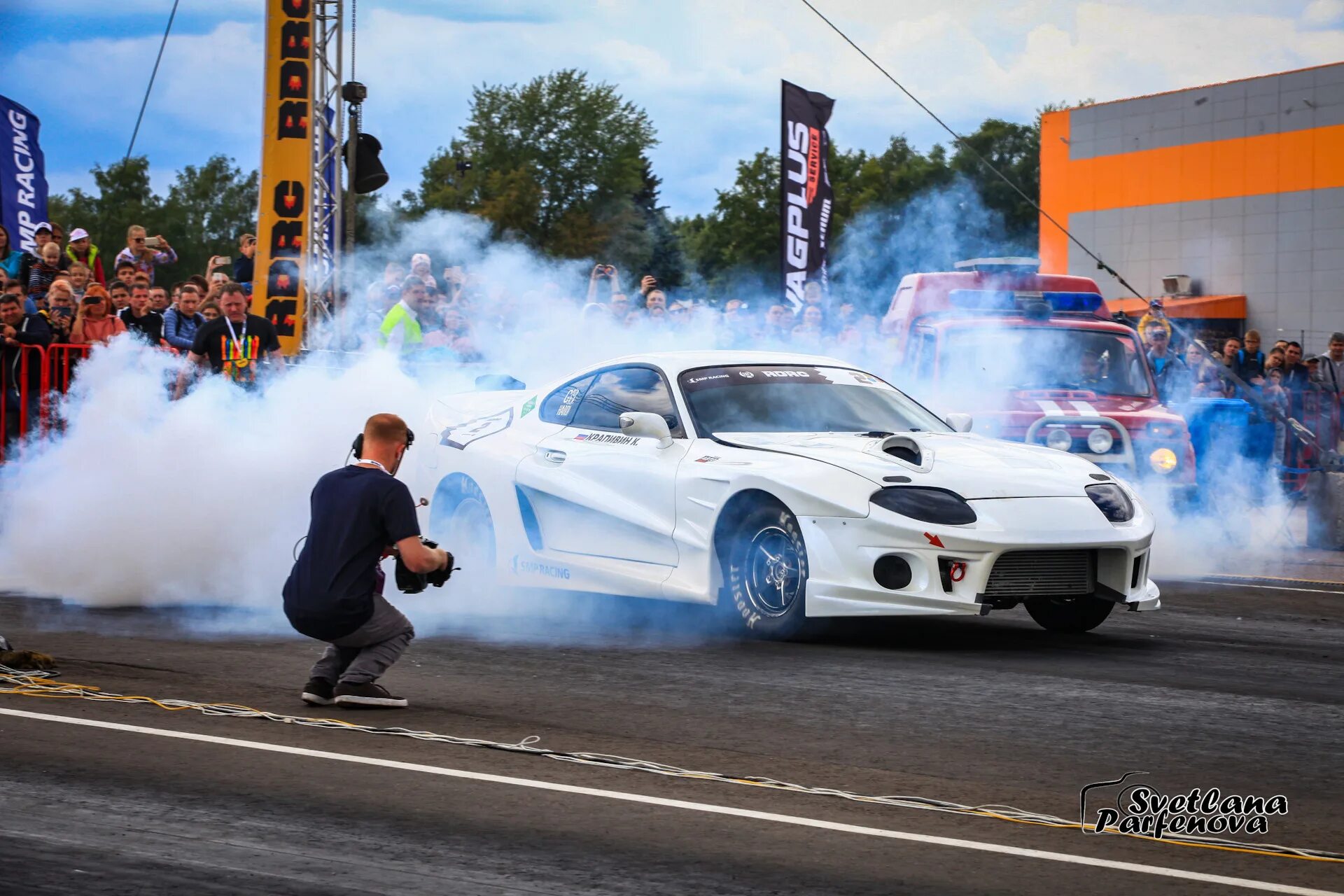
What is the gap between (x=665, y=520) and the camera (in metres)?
8.87

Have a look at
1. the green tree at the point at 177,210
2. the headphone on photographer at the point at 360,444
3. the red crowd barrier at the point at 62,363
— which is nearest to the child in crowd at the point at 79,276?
the red crowd barrier at the point at 62,363

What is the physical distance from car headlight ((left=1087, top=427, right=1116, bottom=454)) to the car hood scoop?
3.27m

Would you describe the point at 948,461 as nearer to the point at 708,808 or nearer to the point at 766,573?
the point at 766,573

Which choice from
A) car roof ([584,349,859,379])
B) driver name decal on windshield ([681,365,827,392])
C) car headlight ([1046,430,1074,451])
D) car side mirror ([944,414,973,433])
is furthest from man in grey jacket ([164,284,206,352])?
car side mirror ([944,414,973,433])

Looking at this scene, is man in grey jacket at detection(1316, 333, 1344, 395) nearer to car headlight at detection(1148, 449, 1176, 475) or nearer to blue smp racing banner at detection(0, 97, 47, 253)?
car headlight at detection(1148, 449, 1176, 475)

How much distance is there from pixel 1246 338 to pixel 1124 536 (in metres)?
11.1

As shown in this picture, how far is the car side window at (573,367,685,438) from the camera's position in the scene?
9.41m

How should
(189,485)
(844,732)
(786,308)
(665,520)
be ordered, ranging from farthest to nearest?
(786,308)
(189,485)
(665,520)
(844,732)

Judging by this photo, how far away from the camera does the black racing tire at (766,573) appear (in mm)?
8391

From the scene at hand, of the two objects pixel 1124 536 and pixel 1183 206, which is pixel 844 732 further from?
pixel 1183 206

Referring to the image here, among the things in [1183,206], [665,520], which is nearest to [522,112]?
[1183,206]

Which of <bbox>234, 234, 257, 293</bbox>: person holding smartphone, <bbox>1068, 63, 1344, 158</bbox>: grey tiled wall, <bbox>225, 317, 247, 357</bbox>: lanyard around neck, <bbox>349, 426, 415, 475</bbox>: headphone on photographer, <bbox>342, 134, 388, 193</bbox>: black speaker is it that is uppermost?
<bbox>1068, 63, 1344, 158</bbox>: grey tiled wall

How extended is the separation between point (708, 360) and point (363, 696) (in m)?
3.55

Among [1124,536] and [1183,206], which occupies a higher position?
[1183,206]
